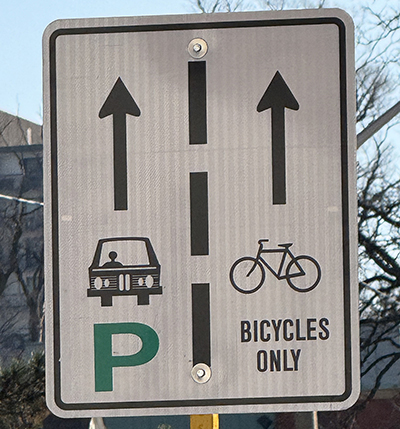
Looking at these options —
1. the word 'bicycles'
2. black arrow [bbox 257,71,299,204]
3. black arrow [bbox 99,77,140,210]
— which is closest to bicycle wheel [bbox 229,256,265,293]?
the word 'bicycles'

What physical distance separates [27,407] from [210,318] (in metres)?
10.9

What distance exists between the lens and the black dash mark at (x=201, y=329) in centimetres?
151

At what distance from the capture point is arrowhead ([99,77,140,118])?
1.55m

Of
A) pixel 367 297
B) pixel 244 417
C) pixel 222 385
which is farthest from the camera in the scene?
pixel 244 417

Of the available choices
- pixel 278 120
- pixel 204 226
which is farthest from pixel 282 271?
pixel 278 120

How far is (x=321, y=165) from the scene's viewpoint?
1538 millimetres

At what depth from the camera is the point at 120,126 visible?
1.55 meters

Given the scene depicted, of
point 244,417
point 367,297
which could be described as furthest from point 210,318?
point 244,417

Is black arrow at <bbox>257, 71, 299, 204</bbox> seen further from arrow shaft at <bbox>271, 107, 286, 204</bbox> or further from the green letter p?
the green letter p

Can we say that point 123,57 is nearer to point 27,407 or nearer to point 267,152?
point 267,152

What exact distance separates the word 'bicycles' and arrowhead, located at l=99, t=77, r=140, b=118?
0.32 meters

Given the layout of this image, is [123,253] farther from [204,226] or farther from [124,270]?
[204,226]

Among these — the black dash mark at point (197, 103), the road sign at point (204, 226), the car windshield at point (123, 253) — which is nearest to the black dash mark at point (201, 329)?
the road sign at point (204, 226)

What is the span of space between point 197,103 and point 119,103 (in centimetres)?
14
